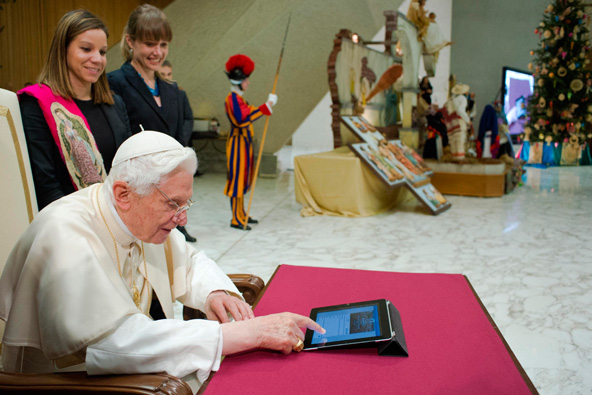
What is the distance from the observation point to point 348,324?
1.45 metres

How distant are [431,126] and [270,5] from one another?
320 cm

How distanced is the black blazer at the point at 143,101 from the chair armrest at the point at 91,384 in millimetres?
2299

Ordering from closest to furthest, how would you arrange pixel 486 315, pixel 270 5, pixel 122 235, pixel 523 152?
pixel 122 235 < pixel 486 315 < pixel 270 5 < pixel 523 152

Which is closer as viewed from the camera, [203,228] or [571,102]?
[203,228]

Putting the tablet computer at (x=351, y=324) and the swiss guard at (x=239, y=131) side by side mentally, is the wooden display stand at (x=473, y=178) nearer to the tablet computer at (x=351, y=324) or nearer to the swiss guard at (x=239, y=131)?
the swiss guard at (x=239, y=131)

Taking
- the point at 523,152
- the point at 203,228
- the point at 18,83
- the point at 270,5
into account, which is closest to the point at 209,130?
the point at 270,5

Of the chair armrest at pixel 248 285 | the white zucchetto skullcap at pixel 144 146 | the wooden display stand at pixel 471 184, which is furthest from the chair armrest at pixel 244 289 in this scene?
the wooden display stand at pixel 471 184

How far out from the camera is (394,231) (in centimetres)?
536

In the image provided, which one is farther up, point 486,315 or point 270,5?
point 270,5

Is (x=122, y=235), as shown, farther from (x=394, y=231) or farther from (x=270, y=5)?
(x=270, y=5)

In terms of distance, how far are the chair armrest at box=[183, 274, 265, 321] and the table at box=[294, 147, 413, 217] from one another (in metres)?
4.11

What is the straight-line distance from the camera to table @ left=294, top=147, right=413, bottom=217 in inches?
234

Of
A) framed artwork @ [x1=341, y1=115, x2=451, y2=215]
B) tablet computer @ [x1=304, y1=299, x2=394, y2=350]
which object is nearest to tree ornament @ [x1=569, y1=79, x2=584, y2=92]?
framed artwork @ [x1=341, y1=115, x2=451, y2=215]

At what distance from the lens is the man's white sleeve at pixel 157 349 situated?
47.3 inches
